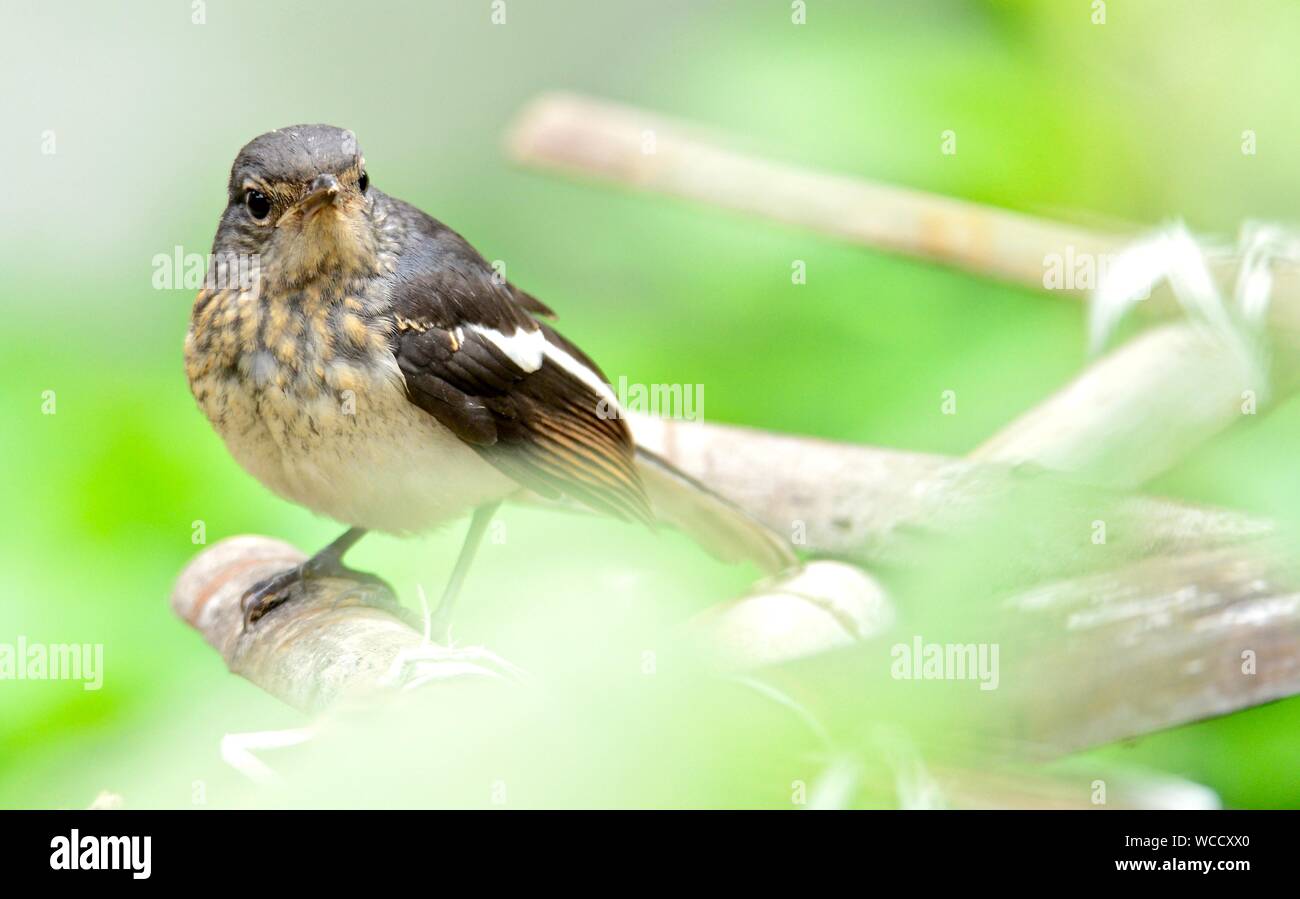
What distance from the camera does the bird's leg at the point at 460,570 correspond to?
2135 millimetres

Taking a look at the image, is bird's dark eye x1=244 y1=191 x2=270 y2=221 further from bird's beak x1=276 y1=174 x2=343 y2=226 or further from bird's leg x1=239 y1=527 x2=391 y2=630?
bird's leg x1=239 y1=527 x2=391 y2=630

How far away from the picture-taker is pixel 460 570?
89.3 inches

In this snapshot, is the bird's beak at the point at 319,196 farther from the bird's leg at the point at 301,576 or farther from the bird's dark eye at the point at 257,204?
the bird's leg at the point at 301,576

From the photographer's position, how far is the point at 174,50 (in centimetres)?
355

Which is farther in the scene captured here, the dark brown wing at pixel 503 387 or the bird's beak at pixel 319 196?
the dark brown wing at pixel 503 387

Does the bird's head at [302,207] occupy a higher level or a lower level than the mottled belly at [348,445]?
higher

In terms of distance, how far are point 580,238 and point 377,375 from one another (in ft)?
6.11

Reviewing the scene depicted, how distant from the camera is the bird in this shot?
6.46 feet

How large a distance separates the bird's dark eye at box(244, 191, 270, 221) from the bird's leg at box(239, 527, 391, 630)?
551 mm

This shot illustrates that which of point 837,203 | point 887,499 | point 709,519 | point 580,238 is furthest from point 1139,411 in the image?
point 580,238

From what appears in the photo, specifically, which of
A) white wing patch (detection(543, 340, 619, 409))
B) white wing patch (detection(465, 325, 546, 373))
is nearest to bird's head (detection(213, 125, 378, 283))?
white wing patch (detection(465, 325, 546, 373))

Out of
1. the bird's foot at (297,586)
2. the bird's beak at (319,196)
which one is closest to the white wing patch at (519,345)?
the bird's beak at (319,196)

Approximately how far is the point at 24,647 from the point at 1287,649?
6.45 feet
